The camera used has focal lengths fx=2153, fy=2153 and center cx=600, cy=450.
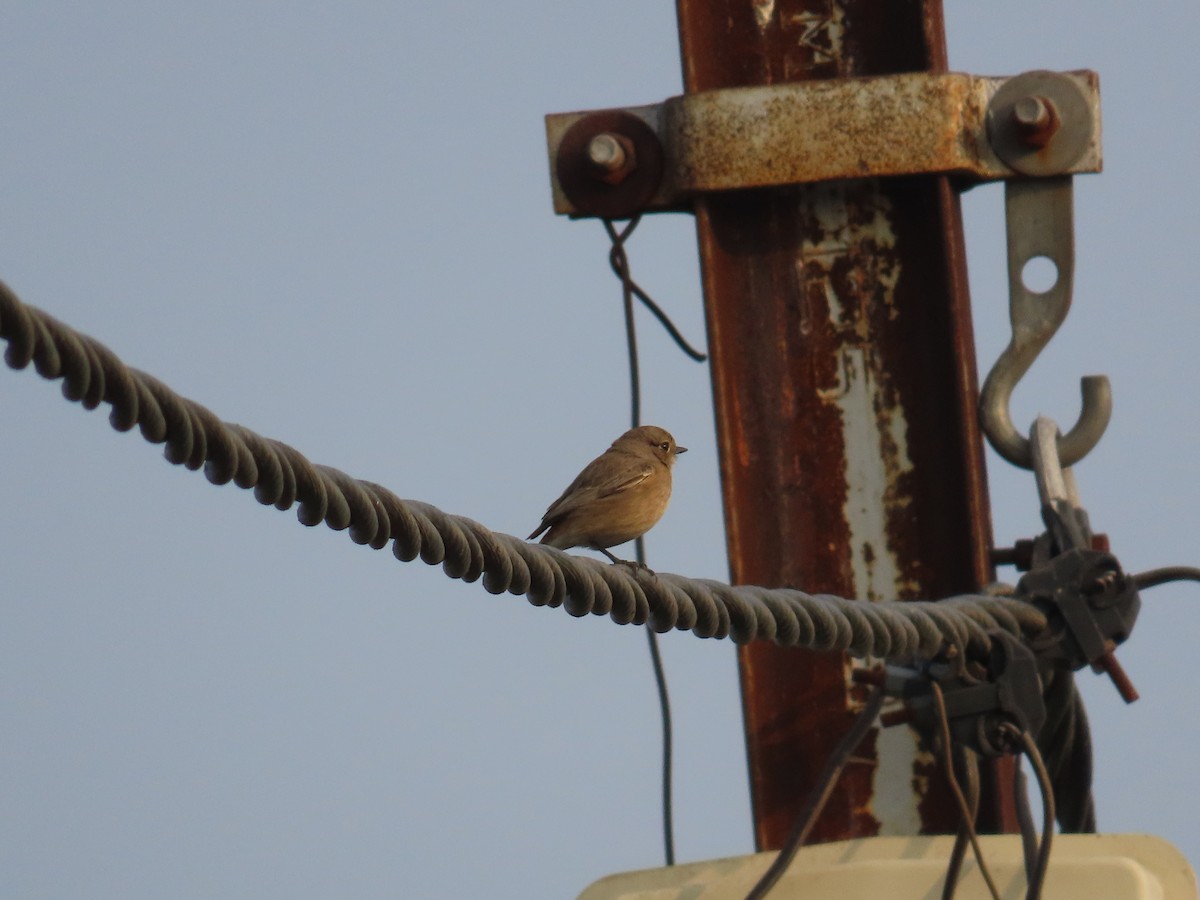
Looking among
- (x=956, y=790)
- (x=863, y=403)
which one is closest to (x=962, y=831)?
(x=956, y=790)

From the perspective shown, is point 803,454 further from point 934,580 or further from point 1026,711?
point 1026,711

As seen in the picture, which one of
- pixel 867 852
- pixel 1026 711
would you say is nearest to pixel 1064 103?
pixel 1026 711

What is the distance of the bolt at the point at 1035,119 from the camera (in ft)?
17.9

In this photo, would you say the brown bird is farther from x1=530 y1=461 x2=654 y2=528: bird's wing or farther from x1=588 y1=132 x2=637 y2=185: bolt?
x1=588 y1=132 x2=637 y2=185: bolt

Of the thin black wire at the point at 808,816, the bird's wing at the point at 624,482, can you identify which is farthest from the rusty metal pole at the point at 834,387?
the bird's wing at the point at 624,482

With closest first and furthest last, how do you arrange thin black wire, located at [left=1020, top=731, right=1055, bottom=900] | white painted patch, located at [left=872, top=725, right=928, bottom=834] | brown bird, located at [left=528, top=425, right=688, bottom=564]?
thin black wire, located at [left=1020, top=731, right=1055, bottom=900], white painted patch, located at [left=872, top=725, right=928, bottom=834], brown bird, located at [left=528, top=425, right=688, bottom=564]

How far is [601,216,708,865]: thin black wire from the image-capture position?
5.57 metres

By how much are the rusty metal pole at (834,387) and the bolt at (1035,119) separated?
0.82 feet

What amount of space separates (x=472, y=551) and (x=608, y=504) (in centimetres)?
345

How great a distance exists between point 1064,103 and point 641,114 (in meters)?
1.08

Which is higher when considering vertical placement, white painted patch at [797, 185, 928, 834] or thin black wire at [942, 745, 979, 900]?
white painted patch at [797, 185, 928, 834]

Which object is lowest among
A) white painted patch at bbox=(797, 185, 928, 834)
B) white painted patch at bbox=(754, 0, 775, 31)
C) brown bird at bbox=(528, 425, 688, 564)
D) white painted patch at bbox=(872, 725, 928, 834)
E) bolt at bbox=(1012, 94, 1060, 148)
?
white painted patch at bbox=(872, 725, 928, 834)

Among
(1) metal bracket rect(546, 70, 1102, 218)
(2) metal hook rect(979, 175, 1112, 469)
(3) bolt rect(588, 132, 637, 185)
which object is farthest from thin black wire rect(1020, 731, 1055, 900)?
(3) bolt rect(588, 132, 637, 185)

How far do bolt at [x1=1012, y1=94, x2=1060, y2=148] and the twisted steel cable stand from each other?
1.24 meters
